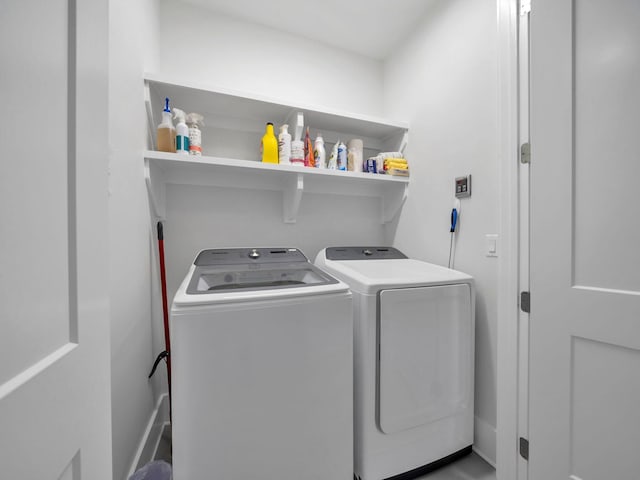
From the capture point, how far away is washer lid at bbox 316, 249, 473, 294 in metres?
1.34

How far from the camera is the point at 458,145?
1747 millimetres

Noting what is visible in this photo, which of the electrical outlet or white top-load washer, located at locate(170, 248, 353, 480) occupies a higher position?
the electrical outlet

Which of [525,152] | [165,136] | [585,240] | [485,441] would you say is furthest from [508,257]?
[165,136]

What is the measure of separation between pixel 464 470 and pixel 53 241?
82.0 inches

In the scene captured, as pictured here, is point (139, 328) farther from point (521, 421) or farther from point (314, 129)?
point (521, 421)

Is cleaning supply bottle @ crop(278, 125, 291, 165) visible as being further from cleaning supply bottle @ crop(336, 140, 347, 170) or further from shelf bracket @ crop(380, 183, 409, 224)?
shelf bracket @ crop(380, 183, 409, 224)

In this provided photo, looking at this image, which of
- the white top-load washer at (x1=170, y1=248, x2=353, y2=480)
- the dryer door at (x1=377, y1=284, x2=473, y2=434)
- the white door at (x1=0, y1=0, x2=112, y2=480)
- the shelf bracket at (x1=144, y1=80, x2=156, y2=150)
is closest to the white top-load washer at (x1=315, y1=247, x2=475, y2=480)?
the dryer door at (x1=377, y1=284, x2=473, y2=434)

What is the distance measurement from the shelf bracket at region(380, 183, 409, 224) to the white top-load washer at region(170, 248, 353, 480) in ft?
4.29

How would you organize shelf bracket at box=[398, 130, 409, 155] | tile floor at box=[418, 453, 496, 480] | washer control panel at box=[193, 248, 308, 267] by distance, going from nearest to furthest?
tile floor at box=[418, 453, 496, 480], washer control panel at box=[193, 248, 308, 267], shelf bracket at box=[398, 130, 409, 155]

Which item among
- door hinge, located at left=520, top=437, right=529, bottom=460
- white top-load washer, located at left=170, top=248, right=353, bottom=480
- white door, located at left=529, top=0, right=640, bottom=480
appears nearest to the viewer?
white door, located at left=529, top=0, right=640, bottom=480

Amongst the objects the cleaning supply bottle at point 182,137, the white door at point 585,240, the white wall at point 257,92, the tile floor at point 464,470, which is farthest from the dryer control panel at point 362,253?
the tile floor at point 464,470

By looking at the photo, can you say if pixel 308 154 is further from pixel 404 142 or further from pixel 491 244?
pixel 491 244

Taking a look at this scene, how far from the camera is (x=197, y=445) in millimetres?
1000

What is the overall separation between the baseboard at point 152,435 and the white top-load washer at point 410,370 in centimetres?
107
